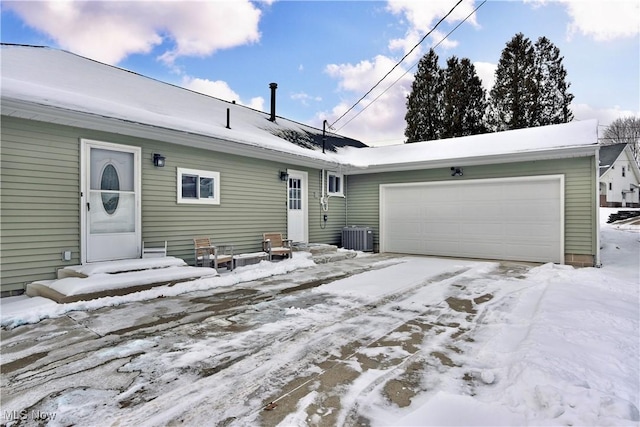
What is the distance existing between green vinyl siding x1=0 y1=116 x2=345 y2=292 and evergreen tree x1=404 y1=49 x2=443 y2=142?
40.5ft

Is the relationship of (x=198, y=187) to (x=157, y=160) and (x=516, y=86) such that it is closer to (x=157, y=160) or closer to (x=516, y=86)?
(x=157, y=160)

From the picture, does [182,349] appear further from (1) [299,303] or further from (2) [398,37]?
(2) [398,37]

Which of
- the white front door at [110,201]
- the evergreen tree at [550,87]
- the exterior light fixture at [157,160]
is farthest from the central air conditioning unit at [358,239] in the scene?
the evergreen tree at [550,87]

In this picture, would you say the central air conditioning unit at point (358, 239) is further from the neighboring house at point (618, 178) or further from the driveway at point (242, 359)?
the neighboring house at point (618, 178)

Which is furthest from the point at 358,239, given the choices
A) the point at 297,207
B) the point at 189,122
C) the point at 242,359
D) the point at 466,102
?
the point at 466,102

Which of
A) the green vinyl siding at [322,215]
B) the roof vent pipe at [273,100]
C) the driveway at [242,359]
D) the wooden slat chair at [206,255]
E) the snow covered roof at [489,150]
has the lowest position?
the driveway at [242,359]

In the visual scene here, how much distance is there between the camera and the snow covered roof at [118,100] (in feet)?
15.8

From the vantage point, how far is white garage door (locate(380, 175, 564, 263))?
8500 mm

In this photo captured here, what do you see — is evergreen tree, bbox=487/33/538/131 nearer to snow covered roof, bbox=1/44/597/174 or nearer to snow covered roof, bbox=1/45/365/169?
snow covered roof, bbox=1/44/597/174

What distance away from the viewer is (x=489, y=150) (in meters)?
8.91

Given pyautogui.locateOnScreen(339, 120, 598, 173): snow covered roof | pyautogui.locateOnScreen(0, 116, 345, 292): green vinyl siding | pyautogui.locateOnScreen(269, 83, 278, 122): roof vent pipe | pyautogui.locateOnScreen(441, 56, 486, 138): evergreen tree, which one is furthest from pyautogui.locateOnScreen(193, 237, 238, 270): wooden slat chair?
pyautogui.locateOnScreen(441, 56, 486, 138): evergreen tree

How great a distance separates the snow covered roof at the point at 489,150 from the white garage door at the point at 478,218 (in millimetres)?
727

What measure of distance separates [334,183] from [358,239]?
6.55 feet

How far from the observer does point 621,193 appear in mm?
28312
